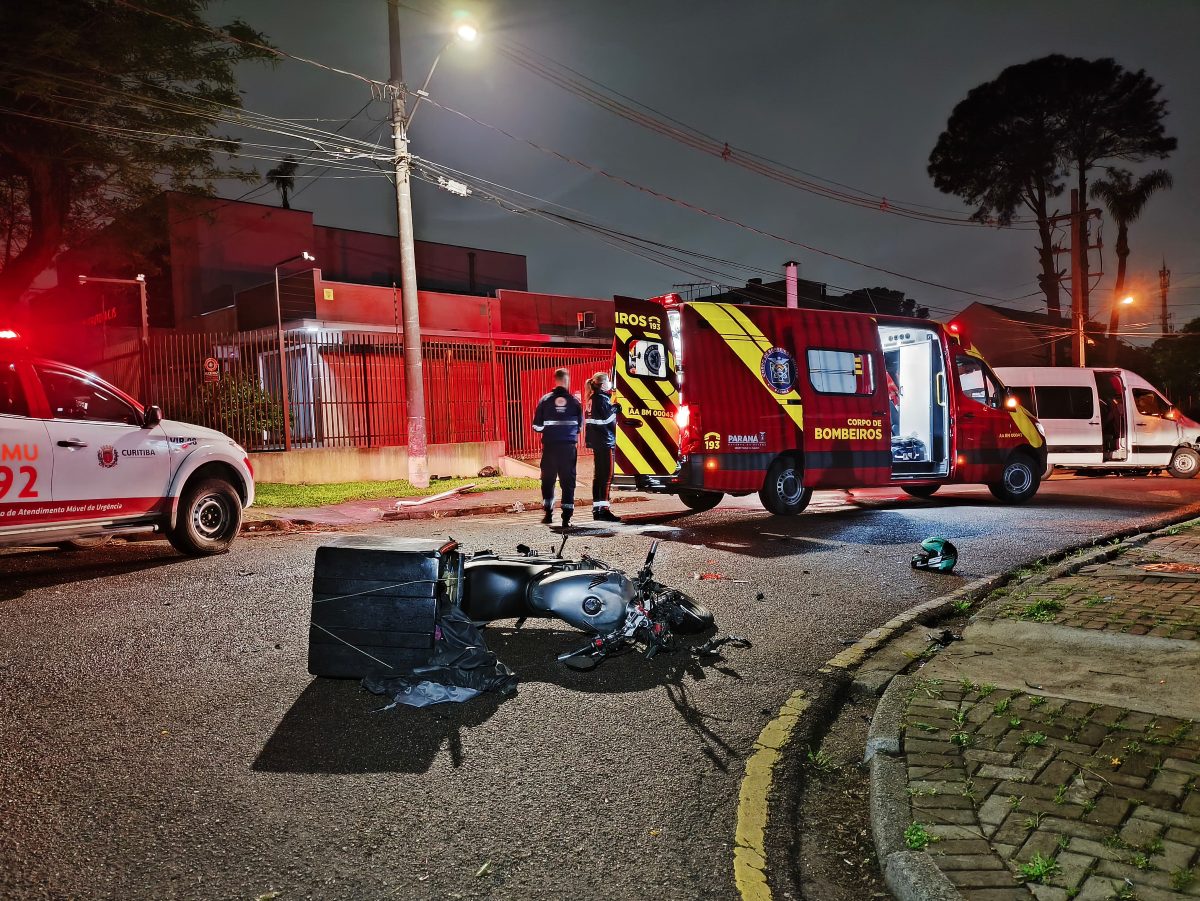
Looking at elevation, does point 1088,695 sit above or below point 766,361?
below

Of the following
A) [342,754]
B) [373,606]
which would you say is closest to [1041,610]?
[373,606]

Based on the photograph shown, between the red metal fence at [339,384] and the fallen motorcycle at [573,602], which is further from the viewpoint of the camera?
the red metal fence at [339,384]

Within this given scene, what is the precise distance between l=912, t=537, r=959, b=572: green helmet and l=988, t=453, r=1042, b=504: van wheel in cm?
556

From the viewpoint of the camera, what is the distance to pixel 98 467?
6633 millimetres

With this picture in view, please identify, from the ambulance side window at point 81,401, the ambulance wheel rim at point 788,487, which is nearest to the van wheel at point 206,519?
the ambulance side window at point 81,401

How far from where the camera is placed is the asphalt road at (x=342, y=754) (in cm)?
241

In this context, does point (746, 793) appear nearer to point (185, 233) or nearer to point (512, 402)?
point (512, 402)

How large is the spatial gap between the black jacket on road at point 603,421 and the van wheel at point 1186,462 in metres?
13.6

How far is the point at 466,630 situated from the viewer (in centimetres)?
392

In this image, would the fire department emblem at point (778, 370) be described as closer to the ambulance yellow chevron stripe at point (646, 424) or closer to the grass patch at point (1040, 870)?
the ambulance yellow chevron stripe at point (646, 424)

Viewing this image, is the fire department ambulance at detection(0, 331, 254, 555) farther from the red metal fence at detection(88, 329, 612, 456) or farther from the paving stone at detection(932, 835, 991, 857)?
the red metal fence at detection(88, 329, 612, 456)

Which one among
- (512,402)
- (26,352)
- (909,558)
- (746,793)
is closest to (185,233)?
(512,402)

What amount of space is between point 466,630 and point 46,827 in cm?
180

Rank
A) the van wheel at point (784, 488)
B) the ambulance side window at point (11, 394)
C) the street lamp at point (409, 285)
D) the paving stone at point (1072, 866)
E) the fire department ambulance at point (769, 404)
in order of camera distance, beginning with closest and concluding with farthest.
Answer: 1. the paving stone at point (1072, 866)
2. the ambulance side window at point (11, 394)
3. the fire department ambulance at point (769, 404)
4. the van wheel at point (784, 488)
5. the street lamp at point (409, 285)
